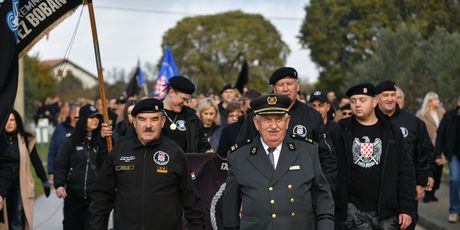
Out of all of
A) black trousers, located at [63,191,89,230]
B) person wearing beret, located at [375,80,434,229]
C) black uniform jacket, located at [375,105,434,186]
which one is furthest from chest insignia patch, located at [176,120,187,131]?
black uniform jacket, located at [375,105,434,186]

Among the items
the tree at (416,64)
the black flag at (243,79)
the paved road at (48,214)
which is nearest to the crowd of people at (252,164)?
the paved road at (48,214)

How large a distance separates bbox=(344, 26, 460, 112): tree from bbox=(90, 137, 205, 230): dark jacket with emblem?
1482cm

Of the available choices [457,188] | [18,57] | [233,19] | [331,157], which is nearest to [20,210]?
[18,57]

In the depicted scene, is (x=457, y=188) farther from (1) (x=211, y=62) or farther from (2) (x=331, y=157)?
(1) (x=211, y=62)

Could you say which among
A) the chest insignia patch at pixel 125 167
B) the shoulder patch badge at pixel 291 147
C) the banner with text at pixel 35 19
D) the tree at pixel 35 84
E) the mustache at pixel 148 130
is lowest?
the chest insignia patch at pixel 125 167

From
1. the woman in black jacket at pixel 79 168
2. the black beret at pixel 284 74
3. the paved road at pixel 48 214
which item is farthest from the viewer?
the paved road at pixel 48 214

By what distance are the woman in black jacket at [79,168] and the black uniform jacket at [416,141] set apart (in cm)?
360

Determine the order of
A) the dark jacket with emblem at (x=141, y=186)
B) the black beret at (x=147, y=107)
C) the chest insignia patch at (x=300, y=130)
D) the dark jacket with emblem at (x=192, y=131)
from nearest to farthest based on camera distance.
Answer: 1. the dark jacket with emblem at (x=141, y=186)
2. the black beret at (x=147, y=107)
3. the chest insignia patch at (x=300, y=130)
4. the dark jacket with emblem at (x=192, y=131)

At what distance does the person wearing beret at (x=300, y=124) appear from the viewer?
7227mm

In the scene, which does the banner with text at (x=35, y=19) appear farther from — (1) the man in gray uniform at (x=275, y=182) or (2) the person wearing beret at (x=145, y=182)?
(1) the man in gray uniform at (x=275, y=182)

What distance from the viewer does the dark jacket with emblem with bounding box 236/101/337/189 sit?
7223 millimetres

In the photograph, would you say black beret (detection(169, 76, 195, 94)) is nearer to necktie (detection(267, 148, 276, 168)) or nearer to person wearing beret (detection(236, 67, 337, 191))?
person wearing beret (detection(236, 67, 337, 191))

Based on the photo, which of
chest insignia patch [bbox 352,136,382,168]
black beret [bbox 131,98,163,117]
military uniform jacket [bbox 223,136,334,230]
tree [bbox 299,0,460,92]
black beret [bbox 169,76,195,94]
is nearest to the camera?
military uniform jacket [bbox 223,136,334,230]

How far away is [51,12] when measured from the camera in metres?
7.84
